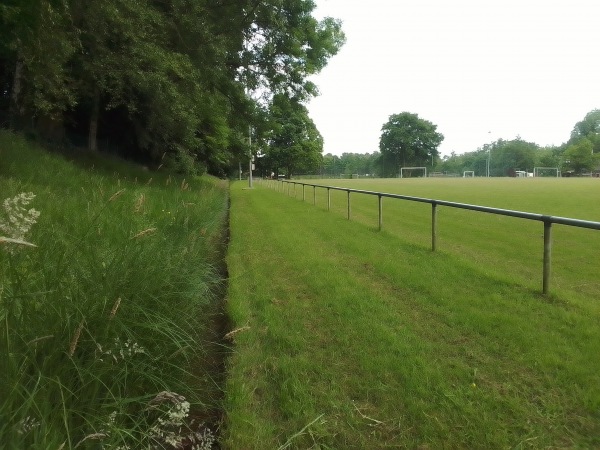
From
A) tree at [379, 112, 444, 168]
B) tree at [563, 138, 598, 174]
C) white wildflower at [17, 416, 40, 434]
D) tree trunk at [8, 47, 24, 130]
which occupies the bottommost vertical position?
white wildflower at [17, 416, 40, 434]

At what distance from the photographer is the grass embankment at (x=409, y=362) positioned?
253 centimetres

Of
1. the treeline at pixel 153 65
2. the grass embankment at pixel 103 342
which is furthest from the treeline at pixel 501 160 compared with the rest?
the grass embankment at pixel 103 342

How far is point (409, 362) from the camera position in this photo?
329 cm

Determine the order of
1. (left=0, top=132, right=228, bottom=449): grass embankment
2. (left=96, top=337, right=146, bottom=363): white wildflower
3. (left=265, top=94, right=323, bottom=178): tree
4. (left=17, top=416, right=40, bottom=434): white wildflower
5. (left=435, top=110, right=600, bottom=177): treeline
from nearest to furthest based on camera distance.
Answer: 1. (left=17, top=416, right=40, bottom=434): white wildflower
2. (left=0, top=132, right=228, bottom=449): grass embankment
3. (left=96, top=337, right=146, bottom=363): white wildflower
4. (left=265, top=94, right=323, bottom=178): tree
5. (left=435, top=110, right=600, bottom=177): treeline

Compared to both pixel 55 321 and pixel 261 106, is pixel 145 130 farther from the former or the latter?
pixel 55 321

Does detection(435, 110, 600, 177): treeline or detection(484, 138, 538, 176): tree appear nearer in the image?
detection(435, 110, 600, 177): treeline

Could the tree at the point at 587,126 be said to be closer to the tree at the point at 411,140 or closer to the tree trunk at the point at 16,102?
the tree at the point at 411,140

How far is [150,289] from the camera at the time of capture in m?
3.13

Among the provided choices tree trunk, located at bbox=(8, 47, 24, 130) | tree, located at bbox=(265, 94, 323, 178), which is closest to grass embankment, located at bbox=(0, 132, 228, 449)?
tree trunk, located at bbox=(8, 47, 24, 130)

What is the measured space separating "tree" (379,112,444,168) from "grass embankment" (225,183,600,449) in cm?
11688

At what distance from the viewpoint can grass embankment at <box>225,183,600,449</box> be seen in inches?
99.6

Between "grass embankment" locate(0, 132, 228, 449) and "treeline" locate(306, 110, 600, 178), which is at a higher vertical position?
"treeline" locate(306, 110, 600, 178)

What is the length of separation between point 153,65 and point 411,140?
11173cm

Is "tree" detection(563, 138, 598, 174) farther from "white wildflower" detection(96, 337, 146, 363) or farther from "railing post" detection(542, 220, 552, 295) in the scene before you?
"white wildflower" detection(96, 337, 146, 363)
